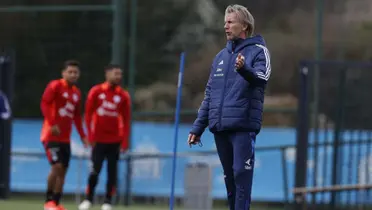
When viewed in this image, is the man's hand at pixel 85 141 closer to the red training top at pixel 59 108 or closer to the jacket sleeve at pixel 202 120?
the red training top at pixel 59 108

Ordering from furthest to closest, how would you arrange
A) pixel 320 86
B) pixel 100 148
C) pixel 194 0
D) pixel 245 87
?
pixel 194 0
pixel 320 86
pixel 100 148
pixel 245 87

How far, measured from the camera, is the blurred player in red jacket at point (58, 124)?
42.7ft

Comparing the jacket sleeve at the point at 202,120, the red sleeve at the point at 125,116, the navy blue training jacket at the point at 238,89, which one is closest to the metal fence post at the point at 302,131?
the red sleeve at the point at 125,116

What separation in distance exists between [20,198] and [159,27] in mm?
3507

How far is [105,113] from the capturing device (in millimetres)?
14250

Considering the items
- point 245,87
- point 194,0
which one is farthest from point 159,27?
point 245,87

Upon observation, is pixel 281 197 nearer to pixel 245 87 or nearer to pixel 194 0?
pixel 194 0

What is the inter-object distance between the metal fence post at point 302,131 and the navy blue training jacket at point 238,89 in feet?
14.8

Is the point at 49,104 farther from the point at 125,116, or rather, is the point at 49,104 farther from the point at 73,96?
the point at 125,116

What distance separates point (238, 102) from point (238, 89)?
105 millimetres

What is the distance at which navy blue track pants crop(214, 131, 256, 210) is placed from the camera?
869 cm

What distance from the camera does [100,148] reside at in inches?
561

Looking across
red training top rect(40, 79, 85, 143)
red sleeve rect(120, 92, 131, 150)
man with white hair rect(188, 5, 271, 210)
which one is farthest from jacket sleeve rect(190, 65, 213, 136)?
red sleeve rect(120, 92, 131, 150)

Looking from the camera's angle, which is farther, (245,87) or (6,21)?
(6,21)
